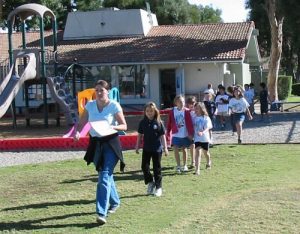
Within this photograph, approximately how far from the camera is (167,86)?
1221 inches

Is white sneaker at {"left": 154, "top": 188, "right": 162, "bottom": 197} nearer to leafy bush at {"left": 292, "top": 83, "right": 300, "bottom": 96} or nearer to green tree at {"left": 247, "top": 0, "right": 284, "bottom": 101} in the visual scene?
green tree at {"left": 247, "top": 0, "right": 284, "bottom": 101}

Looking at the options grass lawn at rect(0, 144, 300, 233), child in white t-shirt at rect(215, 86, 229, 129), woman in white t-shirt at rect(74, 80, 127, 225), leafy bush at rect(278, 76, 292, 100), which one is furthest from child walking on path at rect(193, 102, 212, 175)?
leafy bush at rect(278, 76, 292, 100)

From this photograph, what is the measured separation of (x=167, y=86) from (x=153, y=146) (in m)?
22.6

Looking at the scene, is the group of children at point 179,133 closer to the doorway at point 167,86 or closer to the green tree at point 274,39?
the doorway at point 167,86

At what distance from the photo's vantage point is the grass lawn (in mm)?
6703

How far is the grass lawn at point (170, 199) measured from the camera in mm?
6703

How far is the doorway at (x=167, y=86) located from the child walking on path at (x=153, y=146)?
22.1m

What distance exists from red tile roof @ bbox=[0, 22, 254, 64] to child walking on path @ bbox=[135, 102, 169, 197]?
19.9 meters

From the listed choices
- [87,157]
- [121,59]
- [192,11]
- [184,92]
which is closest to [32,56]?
[121,59]

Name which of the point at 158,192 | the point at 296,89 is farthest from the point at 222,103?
the point at 296,89

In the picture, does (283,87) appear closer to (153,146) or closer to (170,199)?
(153,146)

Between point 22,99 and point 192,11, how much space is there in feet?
98.3

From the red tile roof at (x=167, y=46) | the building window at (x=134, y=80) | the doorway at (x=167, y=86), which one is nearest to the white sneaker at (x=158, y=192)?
the red tile roof at (x=167, y=46)

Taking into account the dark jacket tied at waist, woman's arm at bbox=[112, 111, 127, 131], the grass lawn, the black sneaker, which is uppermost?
woman's arm at bbox=[112, 111, 127, 131]
